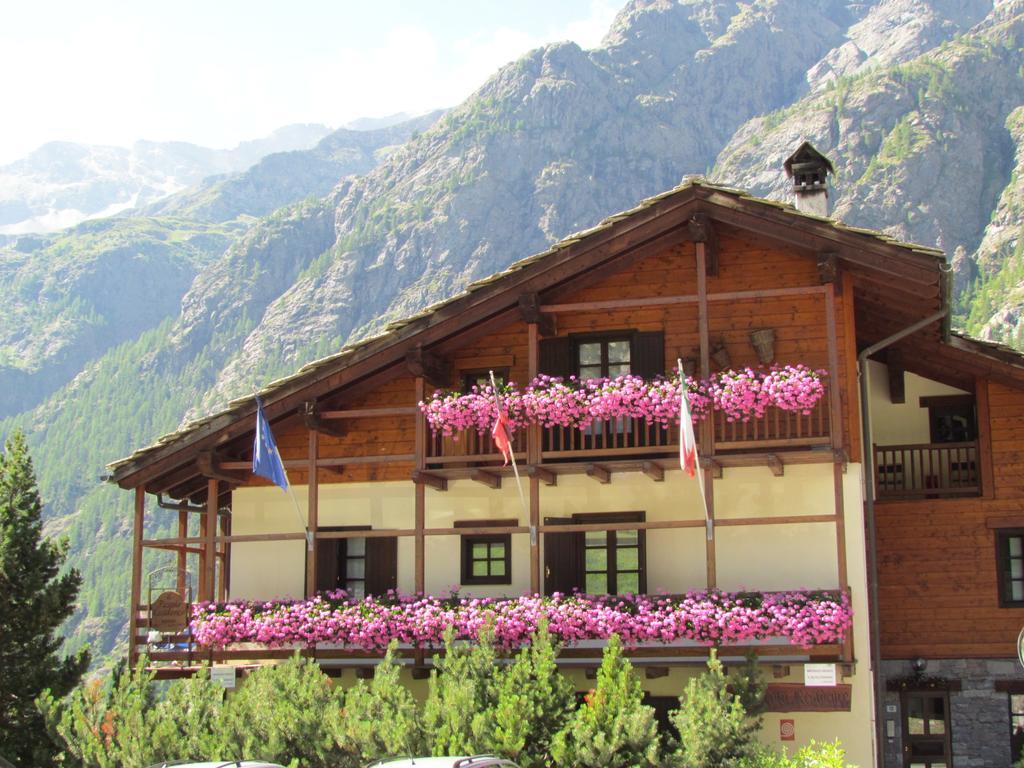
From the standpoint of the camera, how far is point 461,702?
59.8ft

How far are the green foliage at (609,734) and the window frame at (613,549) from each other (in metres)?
4.79

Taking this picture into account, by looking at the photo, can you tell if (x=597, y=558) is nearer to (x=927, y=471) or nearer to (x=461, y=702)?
(x=461, y=702)

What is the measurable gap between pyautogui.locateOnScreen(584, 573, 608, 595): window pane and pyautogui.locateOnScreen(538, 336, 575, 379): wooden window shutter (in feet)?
11.3

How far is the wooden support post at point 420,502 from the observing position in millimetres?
23531

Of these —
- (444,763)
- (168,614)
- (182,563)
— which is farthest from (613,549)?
(444,763)

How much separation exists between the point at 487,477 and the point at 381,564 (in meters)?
2.90

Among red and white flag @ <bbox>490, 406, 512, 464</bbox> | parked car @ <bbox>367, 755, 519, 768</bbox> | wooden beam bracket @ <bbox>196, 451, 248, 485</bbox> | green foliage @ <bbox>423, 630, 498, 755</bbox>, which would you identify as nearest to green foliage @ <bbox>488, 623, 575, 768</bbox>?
green foliage @ <bbox>423, 630, 498, 755</bbox>

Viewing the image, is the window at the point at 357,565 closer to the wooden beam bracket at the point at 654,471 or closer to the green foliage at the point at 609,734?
the wooden beam bracket at the point at 654,471

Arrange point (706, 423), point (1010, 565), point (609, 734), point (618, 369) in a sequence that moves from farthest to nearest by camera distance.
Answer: point (1010, 565), point (618, 369), point (706, 423), point (609, 734)

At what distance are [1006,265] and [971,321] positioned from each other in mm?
8273

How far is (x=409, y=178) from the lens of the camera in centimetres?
19938

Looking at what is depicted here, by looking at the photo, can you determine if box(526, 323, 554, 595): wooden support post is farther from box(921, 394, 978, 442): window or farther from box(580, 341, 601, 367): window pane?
box(921, 394, 978, 442): window

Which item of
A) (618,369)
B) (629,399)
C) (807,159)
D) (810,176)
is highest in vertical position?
(807,159)

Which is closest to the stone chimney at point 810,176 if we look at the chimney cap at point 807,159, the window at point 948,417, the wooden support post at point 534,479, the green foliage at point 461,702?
the chimney cap at point 807,159
